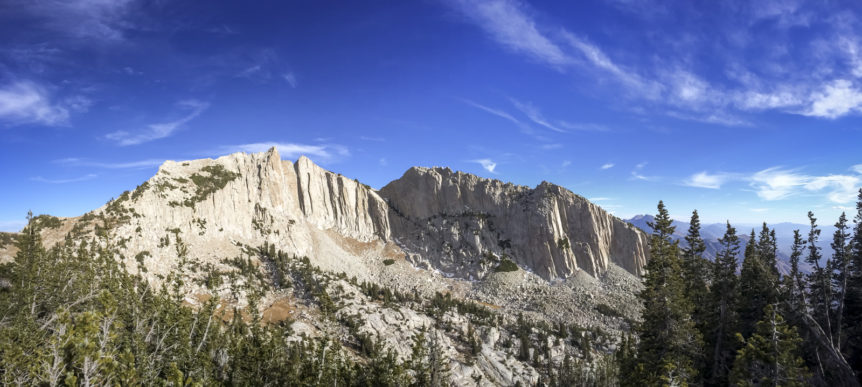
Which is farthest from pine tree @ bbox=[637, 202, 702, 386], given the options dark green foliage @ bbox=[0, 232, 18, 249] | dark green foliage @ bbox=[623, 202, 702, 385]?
dark green foliage @ bbox=[0, 232, 18, 249]

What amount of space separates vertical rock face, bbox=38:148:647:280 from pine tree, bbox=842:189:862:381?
73.2m

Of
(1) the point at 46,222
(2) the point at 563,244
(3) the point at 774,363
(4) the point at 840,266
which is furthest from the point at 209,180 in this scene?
(4) the point at 840,266

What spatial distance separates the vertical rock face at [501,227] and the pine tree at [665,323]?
81.6 metres

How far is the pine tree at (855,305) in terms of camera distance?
25.2 m

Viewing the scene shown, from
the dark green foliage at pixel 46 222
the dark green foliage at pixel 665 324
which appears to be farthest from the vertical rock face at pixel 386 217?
the dark green foliage at pixel 665 324

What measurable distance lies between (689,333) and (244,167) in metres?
102

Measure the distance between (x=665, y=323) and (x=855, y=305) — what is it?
65.6 feet

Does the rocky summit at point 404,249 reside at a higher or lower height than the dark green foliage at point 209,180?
lower

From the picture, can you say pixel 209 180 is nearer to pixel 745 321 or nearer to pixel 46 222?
pixel 46 222

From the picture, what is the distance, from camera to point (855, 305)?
28172mm

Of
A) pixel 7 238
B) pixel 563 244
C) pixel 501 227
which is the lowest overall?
pixel 7 238

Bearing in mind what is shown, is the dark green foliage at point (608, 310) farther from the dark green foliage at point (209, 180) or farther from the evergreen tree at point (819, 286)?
the dark green foliage at point (209, 180)

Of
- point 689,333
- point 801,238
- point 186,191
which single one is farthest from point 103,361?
point 186,191

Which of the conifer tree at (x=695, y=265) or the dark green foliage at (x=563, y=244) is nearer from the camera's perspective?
the conifer tree at (x=695, y=265)
